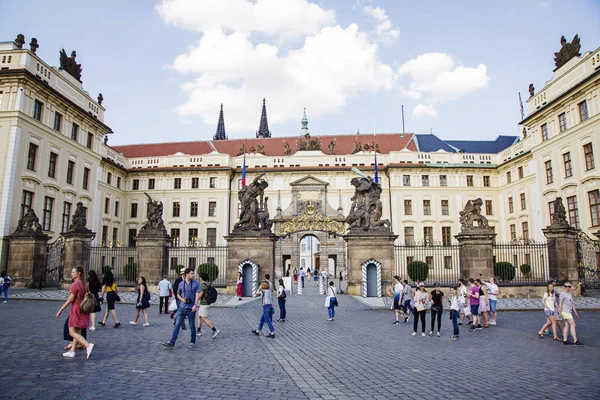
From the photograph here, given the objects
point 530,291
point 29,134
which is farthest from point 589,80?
point 29,134

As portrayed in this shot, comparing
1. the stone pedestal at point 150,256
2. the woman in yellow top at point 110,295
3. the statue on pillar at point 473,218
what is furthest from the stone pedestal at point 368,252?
the woman in yellow top at point 110,295

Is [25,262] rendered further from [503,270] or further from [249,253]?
[503,270]

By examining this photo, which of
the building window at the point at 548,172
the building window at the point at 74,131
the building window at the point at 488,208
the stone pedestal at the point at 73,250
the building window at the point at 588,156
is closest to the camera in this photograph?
the stone pedestal at the point at 73,250

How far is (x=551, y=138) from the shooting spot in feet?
107

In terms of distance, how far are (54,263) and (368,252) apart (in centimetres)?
1720

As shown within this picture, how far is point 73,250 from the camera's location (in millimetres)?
21031

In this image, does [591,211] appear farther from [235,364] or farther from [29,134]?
[29,134]

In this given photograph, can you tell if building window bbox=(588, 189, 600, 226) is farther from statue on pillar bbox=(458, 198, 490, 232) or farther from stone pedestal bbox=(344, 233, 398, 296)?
stone pedestal bbox=(344, 233, 398, 296)

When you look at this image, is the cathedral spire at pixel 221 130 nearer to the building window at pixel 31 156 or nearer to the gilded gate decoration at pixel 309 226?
the building window at pixel 31 156

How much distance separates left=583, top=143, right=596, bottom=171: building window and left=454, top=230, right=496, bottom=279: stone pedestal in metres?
14.3

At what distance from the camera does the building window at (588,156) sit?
28477 mm

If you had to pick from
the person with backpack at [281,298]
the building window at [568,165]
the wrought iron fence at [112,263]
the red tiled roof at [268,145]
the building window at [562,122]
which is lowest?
the person with backpack at [281,298]

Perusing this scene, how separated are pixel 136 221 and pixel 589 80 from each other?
140 ft

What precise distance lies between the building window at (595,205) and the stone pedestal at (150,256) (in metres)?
27.2
